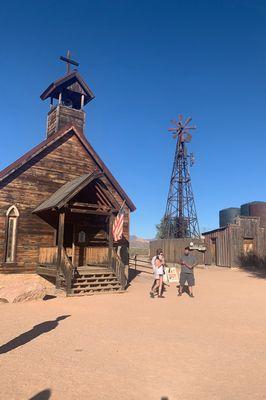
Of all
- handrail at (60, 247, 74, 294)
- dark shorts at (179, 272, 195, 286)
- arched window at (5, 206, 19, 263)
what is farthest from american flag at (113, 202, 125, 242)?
arched window at (5, 206, 19, 263)

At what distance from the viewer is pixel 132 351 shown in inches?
273

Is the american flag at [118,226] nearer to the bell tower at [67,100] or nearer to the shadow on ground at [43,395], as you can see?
the bell tower at [67,100]

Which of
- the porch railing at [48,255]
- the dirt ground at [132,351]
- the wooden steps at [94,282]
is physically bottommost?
the dirt ground at [132,351]

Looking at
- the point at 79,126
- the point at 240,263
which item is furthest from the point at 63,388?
the point at 240,263

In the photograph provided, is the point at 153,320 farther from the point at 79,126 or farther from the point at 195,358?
the point at 79,126

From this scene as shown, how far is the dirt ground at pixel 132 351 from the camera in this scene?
16.7ft

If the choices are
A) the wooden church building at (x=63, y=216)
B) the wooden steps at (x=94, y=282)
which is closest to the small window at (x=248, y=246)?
the wooden church building at (x=63, y=216)

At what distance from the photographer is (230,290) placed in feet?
53.8

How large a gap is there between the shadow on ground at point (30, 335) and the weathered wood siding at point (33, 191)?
24.2ft

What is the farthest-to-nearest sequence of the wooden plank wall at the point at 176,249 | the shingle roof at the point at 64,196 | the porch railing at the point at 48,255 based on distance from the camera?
the wooden plank wall at the point at 176,249 → the porch railing at the point at 48,255 → the shingle roof at the point at 64,196

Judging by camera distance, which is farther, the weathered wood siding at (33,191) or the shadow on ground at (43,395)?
the weathered wood siding at (33,191)

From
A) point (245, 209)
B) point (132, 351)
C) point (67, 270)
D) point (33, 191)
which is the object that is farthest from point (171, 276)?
point (245, 209)

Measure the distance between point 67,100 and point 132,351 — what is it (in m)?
18.0

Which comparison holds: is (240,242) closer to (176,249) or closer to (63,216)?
(176,249)
